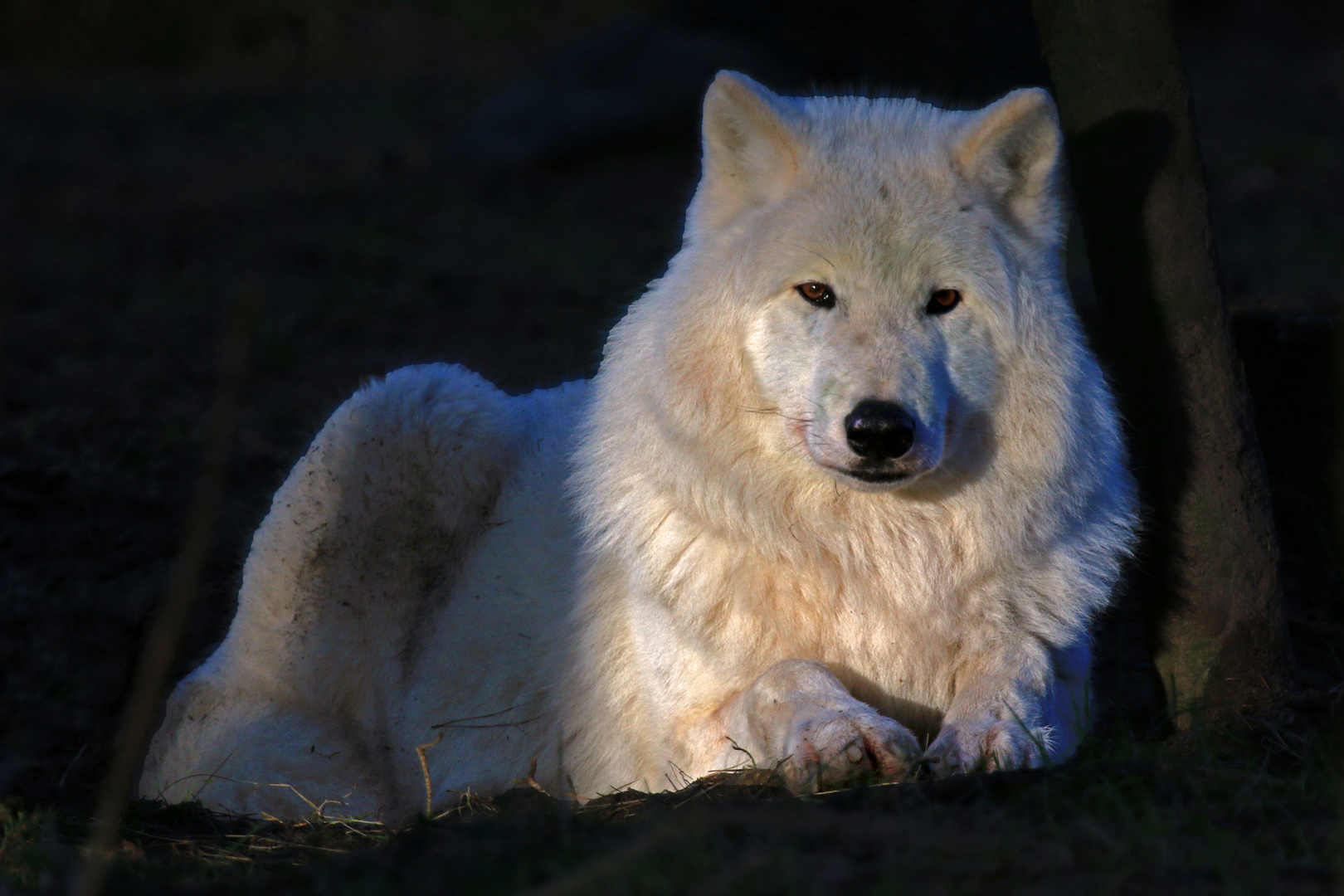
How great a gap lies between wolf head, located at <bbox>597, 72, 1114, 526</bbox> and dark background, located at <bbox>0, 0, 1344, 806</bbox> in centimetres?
72

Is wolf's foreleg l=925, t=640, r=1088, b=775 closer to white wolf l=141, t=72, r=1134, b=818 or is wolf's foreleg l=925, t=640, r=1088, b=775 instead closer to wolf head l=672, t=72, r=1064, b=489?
white wolf l=141, t=72, r=1134, b=818

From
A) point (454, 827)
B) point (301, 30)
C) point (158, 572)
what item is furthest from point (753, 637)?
point (301, 30)

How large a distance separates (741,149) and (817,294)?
52cm

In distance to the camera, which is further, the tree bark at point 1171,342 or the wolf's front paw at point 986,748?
the tree bark at point 1171,342

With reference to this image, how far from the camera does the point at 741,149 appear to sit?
11.6ft

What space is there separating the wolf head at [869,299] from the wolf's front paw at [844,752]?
60 centimetres

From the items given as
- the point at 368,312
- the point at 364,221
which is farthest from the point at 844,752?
the point at 364,221

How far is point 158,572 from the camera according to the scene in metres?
5.57

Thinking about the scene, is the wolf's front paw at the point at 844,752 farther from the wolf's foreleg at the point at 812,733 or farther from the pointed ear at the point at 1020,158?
the pointed ear at the point at 1020,158

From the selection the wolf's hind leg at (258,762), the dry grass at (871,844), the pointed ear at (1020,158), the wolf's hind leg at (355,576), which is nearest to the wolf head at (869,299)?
the pointed ear at (1020,158)

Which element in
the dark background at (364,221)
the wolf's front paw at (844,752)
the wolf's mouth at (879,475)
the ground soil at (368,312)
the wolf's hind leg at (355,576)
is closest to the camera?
the ground soil at (368,312)

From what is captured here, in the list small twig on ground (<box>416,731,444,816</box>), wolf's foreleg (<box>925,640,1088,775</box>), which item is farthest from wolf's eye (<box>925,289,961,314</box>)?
small twig on ground (<box>416,731,444,816</box>)

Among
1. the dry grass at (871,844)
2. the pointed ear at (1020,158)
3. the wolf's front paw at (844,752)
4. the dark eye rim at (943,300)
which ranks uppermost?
the pointed ear at (1020,158)

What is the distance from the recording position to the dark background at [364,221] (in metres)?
5.44
